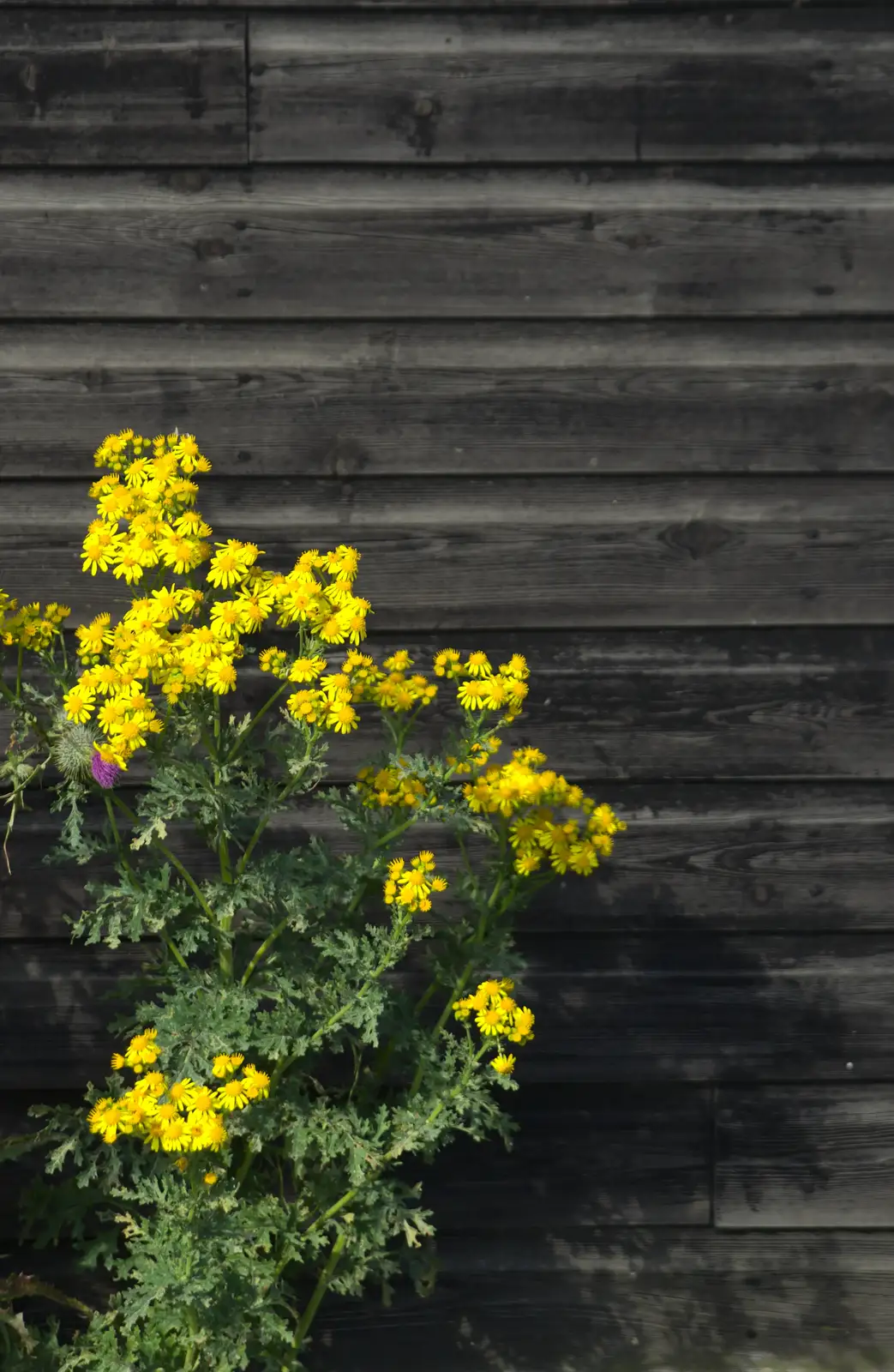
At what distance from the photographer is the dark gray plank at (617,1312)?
2521mm

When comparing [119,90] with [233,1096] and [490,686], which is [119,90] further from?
[233,1096]

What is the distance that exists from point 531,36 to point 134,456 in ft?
3.29

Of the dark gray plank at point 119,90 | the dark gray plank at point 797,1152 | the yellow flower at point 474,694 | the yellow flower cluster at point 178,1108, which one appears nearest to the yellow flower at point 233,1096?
the yellow flower cluster at point 178,1108

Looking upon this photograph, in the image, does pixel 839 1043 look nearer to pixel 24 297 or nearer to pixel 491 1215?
pixel 491 1215

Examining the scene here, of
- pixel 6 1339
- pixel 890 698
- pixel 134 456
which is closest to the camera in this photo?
pixel 6 1339

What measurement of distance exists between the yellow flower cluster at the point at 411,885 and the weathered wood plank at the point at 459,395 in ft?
2.67

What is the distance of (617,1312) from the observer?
2533 mm

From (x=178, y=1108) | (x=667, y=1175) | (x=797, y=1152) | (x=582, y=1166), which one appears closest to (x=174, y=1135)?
(x=178, y=1108)

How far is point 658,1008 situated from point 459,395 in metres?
1.17

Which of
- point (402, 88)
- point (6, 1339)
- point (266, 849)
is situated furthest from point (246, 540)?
point (6, 1339)

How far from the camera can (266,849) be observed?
7.91 ft

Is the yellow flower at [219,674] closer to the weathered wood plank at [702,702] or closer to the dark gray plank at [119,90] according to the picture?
the weathered wood plank at [702,702]

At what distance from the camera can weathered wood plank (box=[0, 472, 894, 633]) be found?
2412mm

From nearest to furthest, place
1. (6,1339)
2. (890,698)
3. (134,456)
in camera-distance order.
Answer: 1. (6,1339)
2. (134,456)
3. (890,698)
